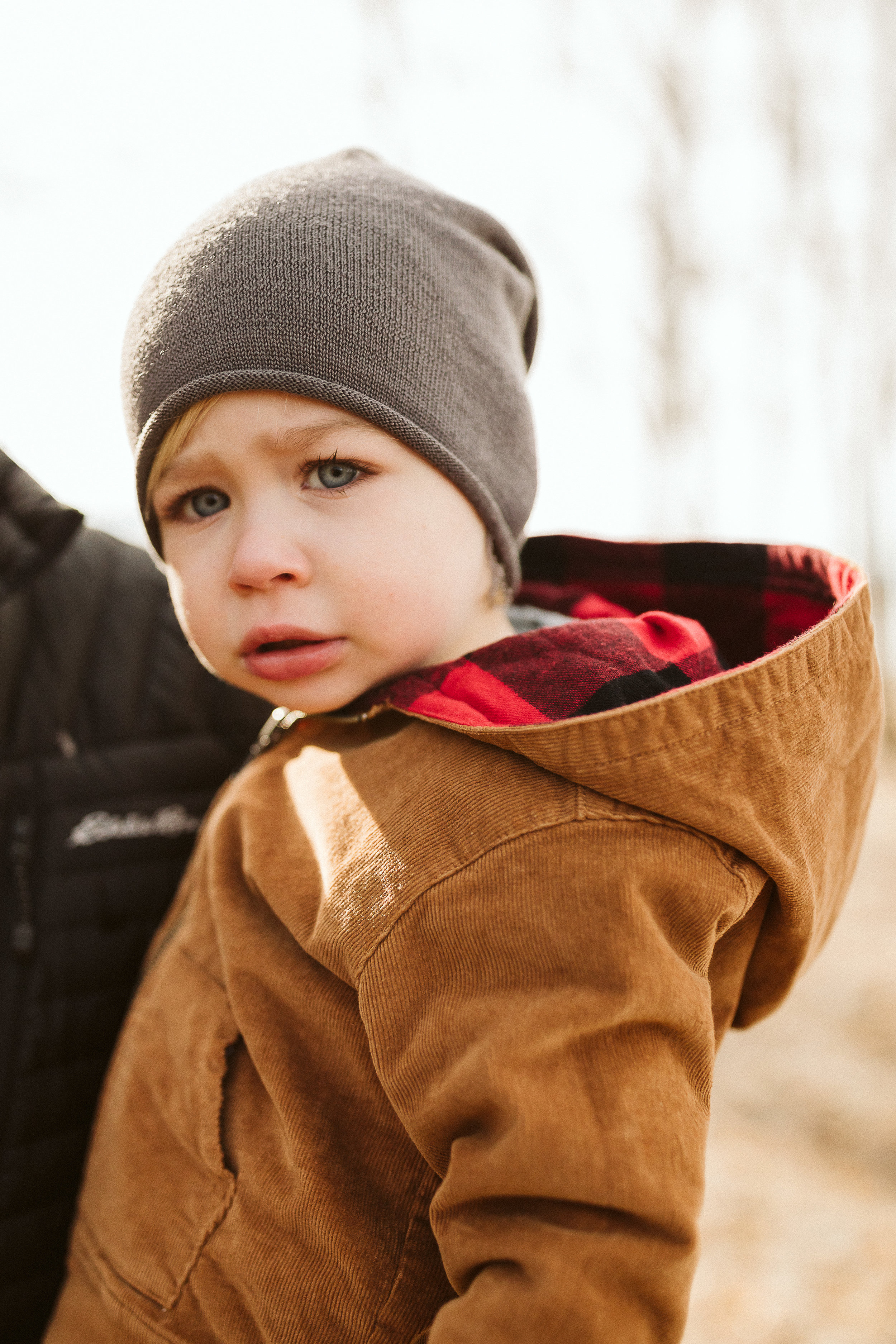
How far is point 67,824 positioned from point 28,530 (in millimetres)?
468

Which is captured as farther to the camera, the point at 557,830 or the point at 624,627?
the point at 624,627

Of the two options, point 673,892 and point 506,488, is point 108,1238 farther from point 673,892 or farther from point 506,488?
point 506,488

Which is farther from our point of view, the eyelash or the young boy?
the eyelash

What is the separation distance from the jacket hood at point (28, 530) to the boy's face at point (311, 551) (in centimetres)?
29

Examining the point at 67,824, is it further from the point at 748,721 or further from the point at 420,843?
the point at 748,721

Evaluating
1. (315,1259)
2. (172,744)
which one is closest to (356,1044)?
(315,1259)

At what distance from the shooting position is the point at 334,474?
1.19 meters

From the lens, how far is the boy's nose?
44.4 inches

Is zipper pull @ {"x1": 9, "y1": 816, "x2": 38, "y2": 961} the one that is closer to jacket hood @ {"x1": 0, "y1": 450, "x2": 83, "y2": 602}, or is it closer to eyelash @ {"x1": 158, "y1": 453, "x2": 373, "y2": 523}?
jacket hood @ {"x1": 0, "y1": 450, "x2": 83, "y2": 602}

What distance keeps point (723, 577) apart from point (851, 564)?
25cm

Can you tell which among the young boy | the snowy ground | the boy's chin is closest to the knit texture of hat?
the young boy

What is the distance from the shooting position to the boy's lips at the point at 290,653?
1.19m

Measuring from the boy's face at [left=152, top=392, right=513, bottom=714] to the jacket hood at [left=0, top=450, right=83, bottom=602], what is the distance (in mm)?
294

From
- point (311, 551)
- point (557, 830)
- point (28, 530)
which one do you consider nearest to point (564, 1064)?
point (557, 830)
